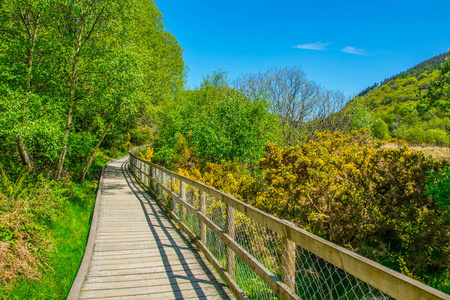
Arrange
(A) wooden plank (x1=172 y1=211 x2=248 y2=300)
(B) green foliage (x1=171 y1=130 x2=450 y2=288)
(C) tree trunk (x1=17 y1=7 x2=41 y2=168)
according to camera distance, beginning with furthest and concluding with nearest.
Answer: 1. (C) tree trunk (x1=17 y1=7 x2=41 y2=168)
2. (B) green foliage (x1=171 y1=130 x2=450 y2=288)
3. (A) wooden plank (x1=172 y1=211 x2=248 y2=300)

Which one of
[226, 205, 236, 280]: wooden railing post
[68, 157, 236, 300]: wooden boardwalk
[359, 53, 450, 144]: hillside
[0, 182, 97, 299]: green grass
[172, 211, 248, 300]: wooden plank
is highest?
[359, 53, 450, 144]: hillside

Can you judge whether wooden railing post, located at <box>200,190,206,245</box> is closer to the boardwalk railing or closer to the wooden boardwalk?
the boardwalk railing

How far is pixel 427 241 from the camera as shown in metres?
6.39

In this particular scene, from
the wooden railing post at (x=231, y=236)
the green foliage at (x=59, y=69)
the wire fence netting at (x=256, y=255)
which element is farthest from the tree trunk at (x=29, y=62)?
the wooden railing post at (x=231, y=236)

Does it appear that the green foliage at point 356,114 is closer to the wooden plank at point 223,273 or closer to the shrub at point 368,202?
the shrub at point 368,202

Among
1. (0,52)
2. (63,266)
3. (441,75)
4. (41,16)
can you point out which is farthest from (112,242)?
(441,75)

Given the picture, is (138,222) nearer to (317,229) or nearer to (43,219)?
(43,219)

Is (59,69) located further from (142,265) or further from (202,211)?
(142,265)

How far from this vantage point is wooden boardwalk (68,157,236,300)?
3.82 metres

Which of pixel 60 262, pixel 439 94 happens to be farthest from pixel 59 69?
pixel 439 94

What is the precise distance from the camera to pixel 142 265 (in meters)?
4.72

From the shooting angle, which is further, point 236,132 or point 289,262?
point 236,132

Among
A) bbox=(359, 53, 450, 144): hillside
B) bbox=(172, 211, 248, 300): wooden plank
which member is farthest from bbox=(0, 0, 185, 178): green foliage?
bbox=(359, 53, 450, 144): hillside

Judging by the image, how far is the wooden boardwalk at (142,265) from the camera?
3.82 metres
